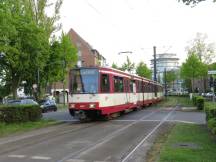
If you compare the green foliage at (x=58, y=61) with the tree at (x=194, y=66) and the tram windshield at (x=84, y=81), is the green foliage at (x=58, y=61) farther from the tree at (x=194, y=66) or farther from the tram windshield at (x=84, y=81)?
the tram windshield at (x=84, y=81)

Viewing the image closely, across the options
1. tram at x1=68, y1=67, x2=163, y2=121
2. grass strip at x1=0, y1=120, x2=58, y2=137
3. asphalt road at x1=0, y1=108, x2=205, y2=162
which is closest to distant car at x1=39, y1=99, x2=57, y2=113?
tram at x1=68, y1=67, x2=163, y2=121

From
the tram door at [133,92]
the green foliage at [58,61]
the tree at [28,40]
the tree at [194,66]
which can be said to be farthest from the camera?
the tree at [194,66]

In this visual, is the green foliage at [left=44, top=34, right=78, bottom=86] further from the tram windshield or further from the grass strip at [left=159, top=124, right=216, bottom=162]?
the grass strip at [left=159, top=124, right=216, bottom=162]

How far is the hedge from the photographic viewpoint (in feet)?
70.7

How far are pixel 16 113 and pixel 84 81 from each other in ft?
14.0

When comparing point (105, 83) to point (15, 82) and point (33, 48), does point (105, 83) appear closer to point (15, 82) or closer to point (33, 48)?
point (33, 48)

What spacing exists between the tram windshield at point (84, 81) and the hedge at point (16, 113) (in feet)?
8.94

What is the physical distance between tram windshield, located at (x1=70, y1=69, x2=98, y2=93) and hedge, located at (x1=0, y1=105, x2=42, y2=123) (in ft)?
8.94

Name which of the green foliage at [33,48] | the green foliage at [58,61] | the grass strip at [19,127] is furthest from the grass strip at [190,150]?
the green foliage at [58,61]

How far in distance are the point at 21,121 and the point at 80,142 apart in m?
8.55

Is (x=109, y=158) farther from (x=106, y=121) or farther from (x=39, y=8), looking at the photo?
(x=39, y=8)

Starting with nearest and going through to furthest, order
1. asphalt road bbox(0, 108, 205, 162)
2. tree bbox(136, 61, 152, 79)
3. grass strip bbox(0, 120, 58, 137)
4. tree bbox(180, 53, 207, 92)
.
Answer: asphalt road bbox(0, 108, 205, 162)
grass strip bbox(0, 120, 58, 137)
tree bbox(180, 53, 207, 92)
tree bbox(136, 61, 152, 79)

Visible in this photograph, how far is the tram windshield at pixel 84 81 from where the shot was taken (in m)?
23.1

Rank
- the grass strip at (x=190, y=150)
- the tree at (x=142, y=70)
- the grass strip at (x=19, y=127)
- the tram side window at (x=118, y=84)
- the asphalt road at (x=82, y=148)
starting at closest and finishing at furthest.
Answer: the grass strip at (x=190, y=150), the asphalt road at (x=82, y=148), the grass strip at (x=19, y=127), the tram side window at (x=118, y=84), the tree at (x=142, y=70)
